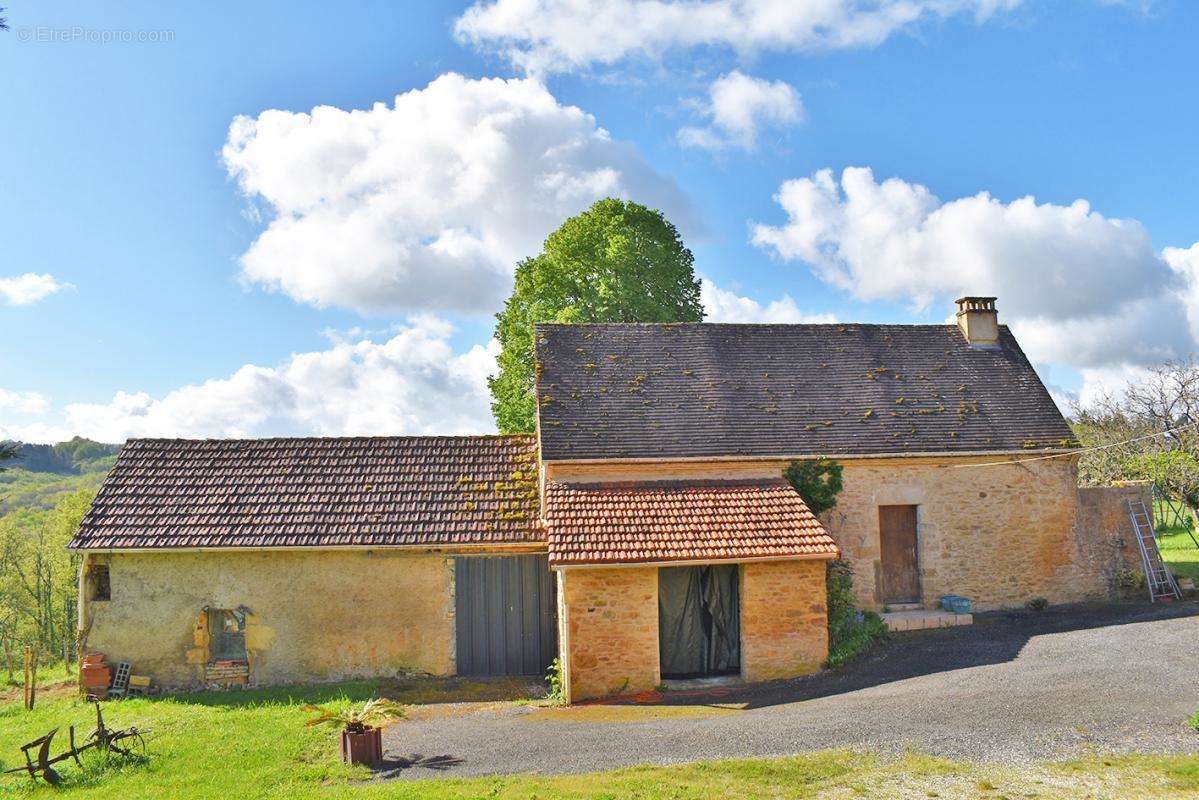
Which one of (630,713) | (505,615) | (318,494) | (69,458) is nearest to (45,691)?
(318,494)

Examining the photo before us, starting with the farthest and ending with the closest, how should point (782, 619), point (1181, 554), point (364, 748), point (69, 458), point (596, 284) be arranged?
point (69, 458)
point (596, 284)
point (1181, 554)
point (782, 619)
point (364, 748)

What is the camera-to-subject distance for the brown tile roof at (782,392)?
54.0 feet

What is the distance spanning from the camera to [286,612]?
49.2 feet

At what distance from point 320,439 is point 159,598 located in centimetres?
442

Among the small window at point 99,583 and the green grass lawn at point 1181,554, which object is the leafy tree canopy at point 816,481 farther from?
the small window at point 99,583

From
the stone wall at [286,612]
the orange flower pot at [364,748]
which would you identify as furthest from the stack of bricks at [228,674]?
the orange flower pot at [364,748]

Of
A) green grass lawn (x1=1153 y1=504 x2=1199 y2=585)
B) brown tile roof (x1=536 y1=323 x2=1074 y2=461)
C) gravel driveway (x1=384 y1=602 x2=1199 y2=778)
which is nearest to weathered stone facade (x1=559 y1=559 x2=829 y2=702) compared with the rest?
gravel driveway (x1=384 y1=602 x2=1199 y2=778)

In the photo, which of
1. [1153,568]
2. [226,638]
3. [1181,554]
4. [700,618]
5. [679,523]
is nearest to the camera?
[679,523]

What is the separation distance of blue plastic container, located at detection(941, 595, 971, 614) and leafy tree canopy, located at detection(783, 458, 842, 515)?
3.06m

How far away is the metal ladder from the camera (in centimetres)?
1720

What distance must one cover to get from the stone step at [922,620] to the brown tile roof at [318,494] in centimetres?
719

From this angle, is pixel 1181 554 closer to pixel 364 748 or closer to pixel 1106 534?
pixel 1106 534

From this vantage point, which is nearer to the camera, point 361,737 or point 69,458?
point 361,737

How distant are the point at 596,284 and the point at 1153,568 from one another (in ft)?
57.3
